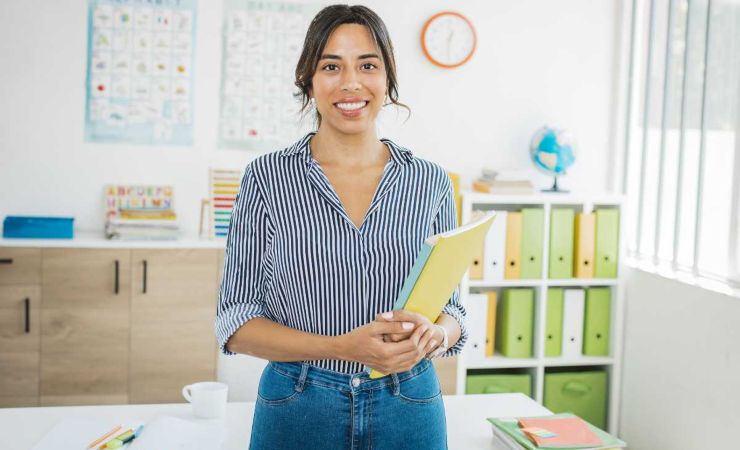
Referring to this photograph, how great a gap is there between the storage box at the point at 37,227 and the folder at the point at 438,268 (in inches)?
101

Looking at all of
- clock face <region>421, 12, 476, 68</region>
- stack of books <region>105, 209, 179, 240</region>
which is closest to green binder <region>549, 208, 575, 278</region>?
clock face <region>421, 12, 476, 68</region>

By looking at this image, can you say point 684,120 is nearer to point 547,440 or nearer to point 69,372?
point 547,440

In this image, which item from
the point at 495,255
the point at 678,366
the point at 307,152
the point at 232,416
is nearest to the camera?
the point at 307,152

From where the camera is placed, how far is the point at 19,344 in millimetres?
3506

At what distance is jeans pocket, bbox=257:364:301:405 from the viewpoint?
144 cm

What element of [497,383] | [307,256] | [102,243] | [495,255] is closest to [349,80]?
[307,256]

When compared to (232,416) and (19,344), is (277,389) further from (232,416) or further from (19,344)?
(19,344)

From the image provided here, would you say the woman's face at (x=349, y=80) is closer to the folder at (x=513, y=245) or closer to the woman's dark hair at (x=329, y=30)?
the woman's dark hair at (x=329, y=30)

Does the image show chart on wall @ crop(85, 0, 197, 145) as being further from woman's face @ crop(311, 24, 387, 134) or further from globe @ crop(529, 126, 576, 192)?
woman's face @ crop(311, 24, 387, 134)

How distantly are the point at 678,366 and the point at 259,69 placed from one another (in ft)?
7.86

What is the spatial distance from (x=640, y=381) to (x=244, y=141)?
224 cm

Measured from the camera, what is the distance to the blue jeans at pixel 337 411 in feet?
4.66

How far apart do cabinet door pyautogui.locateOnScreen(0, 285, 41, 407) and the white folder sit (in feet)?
6.42

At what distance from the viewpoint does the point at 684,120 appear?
3.68 meters
